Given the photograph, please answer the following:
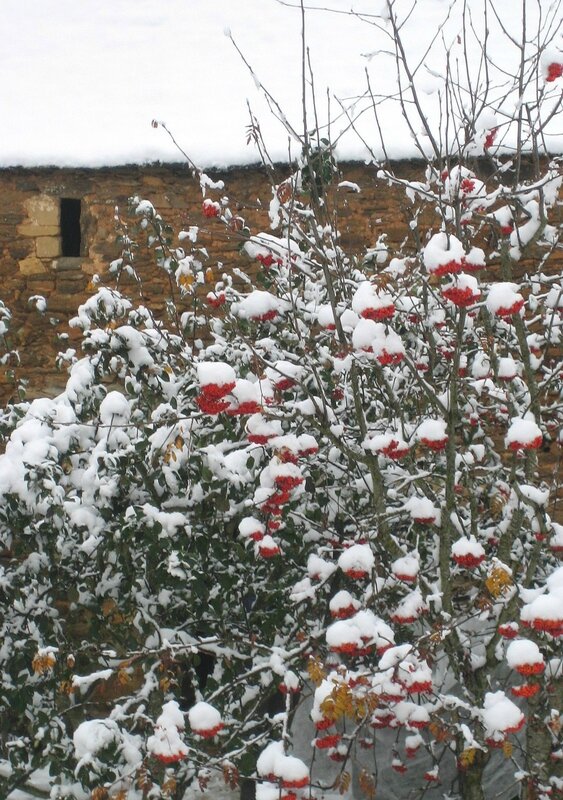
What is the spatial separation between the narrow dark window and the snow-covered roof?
363 mm

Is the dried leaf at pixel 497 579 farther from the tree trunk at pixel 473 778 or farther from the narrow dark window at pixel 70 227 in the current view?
the narrow dark window at pixel 70 227

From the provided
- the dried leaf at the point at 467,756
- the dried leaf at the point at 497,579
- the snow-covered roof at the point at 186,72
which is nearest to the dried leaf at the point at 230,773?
the dried leaf at the point at 467,756

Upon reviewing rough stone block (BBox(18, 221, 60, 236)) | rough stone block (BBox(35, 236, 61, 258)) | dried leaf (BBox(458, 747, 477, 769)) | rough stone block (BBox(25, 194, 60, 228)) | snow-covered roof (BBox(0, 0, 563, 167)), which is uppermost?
snow-covered roof (BBox(0, 0, 563, 167))

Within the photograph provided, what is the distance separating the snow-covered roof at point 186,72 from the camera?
559 centimetres

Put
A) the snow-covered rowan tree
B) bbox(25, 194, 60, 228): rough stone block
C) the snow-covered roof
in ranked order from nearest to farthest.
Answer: the snow-covered rowan tree → the snow-covered roof → bbox(25, 194, 60, 228): rough stone block

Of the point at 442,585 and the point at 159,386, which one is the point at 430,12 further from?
the point at 442,585

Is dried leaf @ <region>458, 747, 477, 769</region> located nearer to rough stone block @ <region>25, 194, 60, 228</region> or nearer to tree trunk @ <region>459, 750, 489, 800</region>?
tree trunk @ <region>459, 750, 489, 800</region>

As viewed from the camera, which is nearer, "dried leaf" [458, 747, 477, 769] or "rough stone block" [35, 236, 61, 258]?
"dried leaf" [458, 747, 477, 769]

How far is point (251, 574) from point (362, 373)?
93 cm

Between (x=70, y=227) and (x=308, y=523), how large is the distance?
2.98m

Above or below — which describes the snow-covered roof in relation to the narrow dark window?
above

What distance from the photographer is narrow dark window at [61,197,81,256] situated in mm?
5859

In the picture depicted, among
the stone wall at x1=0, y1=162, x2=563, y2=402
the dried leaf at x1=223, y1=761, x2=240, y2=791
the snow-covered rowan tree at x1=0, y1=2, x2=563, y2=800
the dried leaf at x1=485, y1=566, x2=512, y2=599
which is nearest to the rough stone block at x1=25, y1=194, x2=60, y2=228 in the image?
the stone wall at x1=0, y1=162, x2=563, y2=402

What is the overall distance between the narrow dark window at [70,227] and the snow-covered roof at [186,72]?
363 mm
